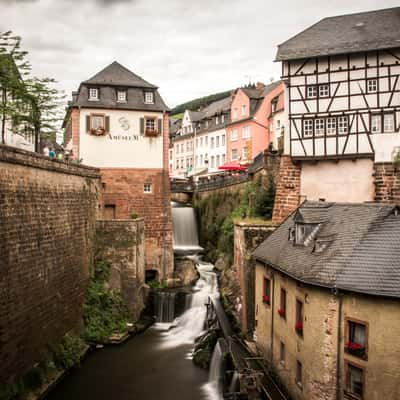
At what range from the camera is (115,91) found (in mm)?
26469

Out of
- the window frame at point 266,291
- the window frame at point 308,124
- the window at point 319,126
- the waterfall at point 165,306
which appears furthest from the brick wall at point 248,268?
the window at point 319,126

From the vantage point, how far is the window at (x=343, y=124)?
20281 mm

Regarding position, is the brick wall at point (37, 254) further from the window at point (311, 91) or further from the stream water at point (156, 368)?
the window at point (311, 91)

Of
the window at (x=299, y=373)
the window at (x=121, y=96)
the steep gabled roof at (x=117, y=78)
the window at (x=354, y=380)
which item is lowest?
the window at (x=299, y=373)

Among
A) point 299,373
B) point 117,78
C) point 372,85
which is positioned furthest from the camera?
point 117,78

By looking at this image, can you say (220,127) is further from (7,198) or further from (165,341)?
(7,198)

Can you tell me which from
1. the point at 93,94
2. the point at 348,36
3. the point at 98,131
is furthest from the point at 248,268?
the point at 93,94

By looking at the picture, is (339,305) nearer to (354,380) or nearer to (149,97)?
(354,380)

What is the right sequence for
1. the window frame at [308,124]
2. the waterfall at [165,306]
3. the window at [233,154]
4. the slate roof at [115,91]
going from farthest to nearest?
1. the window at [233,154]
2. the slate roof at [115,91]
3. the waterfall at [165,306]
4. the window frame at [308,124]

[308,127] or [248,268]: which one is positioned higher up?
[308,127]

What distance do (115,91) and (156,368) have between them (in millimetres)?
16029

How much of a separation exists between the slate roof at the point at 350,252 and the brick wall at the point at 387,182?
602cm

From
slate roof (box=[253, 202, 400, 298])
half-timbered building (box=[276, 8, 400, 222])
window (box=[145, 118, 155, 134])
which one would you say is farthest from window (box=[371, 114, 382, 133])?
window (box=[145, 118, 155, 134])

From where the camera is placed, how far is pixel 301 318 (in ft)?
41.7
